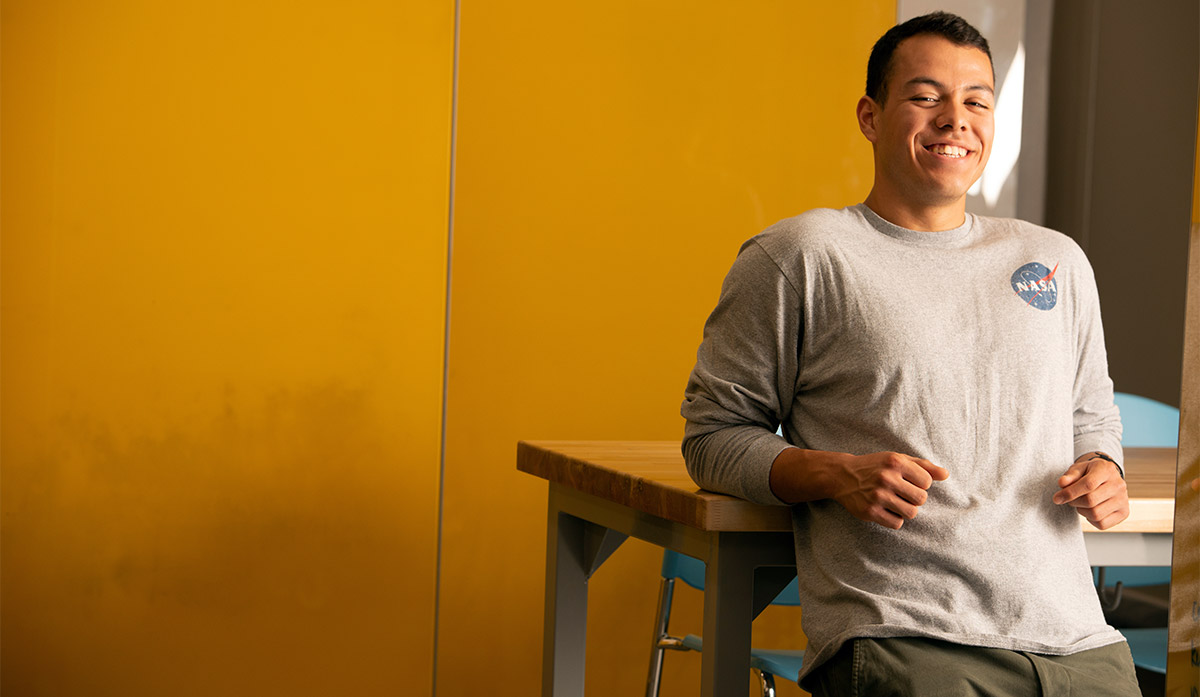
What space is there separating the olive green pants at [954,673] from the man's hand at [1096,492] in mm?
171

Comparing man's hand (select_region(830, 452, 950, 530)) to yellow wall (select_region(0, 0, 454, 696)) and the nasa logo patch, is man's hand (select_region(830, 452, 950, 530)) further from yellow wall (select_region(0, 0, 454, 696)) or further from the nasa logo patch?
yellow wall (select_region(0, 0, 454, 696))

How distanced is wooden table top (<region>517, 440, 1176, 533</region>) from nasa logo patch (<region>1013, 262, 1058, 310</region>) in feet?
0.85

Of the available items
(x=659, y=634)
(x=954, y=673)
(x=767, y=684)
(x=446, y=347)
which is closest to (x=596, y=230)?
(x=446, y=347)

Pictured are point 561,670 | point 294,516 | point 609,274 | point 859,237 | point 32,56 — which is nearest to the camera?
point 859,237

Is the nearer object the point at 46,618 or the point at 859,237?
the point at 859,237

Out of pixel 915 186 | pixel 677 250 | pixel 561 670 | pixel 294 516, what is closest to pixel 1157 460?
pixel 915 186

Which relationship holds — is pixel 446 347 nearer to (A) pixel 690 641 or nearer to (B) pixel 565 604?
(A) pixel 690 641

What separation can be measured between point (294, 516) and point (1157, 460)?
1.82 meters

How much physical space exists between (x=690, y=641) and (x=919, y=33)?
121 cm

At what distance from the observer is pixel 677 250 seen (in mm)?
2965

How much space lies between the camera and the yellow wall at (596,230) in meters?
2.85

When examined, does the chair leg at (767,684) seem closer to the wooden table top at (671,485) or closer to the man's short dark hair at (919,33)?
the wooden table top at (671,485)

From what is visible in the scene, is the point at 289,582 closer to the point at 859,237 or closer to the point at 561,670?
the point at 561,670

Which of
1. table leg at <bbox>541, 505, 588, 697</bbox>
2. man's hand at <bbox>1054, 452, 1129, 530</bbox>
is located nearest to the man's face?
man's hand at <bbox>1054, 452, 1129, 530</bbox>
